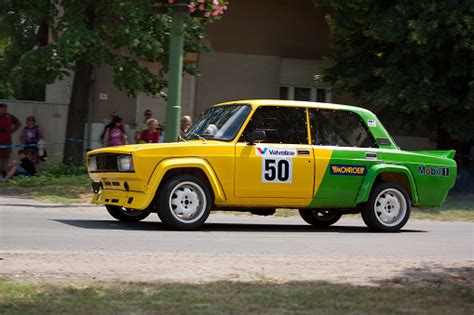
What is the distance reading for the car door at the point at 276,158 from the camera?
37.6ft

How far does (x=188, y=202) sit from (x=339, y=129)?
8.47 ft

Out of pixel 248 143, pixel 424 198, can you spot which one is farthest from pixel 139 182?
pixel 424 198

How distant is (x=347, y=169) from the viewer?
12008 millimetres

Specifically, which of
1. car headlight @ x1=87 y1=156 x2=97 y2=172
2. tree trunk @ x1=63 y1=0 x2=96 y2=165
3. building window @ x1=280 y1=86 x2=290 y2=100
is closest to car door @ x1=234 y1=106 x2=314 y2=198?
car headlight @ x1=87 y1=156 x2=97 y2=172

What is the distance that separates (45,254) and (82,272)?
3.65ft

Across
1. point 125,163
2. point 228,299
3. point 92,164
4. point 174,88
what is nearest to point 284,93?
point 174,88

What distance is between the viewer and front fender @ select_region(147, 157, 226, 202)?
1091 centimetres

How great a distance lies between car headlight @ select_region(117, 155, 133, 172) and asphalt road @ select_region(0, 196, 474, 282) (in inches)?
31.3

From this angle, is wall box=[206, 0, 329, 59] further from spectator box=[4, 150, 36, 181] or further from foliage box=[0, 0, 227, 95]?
spectator box=[4, 150, 36, 181]

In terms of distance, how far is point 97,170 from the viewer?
11.7 meters

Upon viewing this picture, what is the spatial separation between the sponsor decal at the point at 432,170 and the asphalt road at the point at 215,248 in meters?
0.90

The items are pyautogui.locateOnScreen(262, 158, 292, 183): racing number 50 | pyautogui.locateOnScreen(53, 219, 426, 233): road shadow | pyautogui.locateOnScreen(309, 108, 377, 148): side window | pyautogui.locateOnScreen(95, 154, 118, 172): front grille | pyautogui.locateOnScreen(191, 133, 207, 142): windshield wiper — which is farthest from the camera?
pyautogui.locateOnScreen(309, 108, 377, 148): side window

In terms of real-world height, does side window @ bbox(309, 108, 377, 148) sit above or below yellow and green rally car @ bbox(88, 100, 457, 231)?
above

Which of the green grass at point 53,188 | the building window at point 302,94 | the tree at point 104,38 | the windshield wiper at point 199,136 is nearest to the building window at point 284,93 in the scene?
the building window at point 302,94
